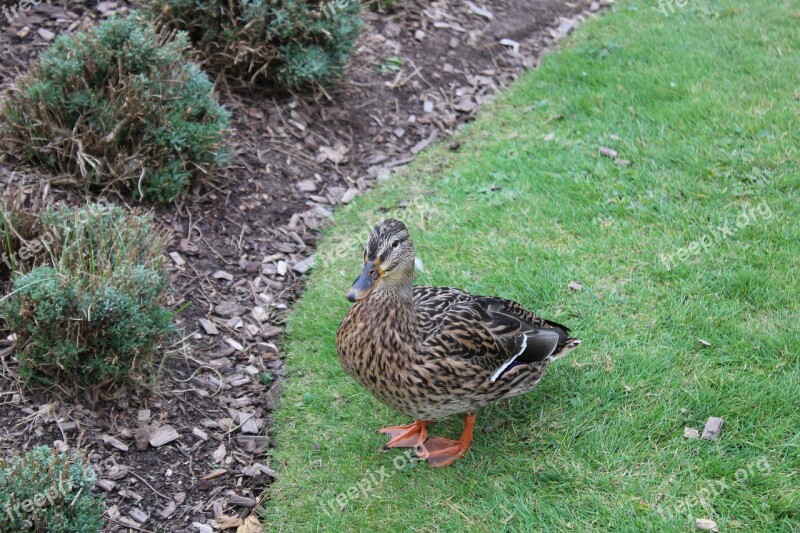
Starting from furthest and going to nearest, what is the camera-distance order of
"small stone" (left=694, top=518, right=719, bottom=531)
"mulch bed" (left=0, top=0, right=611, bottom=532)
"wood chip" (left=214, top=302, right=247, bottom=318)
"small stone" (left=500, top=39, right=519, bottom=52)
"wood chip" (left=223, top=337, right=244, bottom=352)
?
1. "small stone" (left=500, top=39, right=519, bottom=52)
2. "wood chip" (left=214, top=302, right=247, bottom=318)
3. "wood chip" (left=223, top=337, right=244, bottom=352)
4. "mulch bed" (left=0, top=0, right=611, bottom=532)
5. "small stone" (left=694, top=518, right=719, bottom=531)

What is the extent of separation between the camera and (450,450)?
13.3 ft

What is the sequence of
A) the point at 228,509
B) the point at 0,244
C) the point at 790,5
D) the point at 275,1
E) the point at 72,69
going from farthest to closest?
the point at 790,5 → the point at 275,1 → the point at 72,69 → the point at 0,244 → the point at 228,509

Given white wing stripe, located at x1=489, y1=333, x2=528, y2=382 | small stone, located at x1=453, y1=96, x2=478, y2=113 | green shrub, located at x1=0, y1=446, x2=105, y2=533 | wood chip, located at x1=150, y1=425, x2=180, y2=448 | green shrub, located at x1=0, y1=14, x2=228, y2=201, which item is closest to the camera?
green shrub, located at x1=0, y1=446, x2=105, y2=533

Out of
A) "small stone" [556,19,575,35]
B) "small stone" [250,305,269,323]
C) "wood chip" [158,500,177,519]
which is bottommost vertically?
"wood chip" [158,500,177,519]

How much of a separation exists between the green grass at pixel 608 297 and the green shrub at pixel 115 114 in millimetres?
1234

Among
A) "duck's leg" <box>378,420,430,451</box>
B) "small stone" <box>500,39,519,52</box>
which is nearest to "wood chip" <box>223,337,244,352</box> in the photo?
"duck's leg" <box>378,420,430,451</box>

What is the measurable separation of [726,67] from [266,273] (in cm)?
457

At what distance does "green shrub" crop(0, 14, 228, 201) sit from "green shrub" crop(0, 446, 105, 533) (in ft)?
7.42

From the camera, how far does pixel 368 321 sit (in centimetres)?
382

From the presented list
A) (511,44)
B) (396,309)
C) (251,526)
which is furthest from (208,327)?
(511,44)

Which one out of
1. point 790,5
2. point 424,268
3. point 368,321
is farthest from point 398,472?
point 790,5

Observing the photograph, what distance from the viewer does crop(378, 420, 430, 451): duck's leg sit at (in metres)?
4.14

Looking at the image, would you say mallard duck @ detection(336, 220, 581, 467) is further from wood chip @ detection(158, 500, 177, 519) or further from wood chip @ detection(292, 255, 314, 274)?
wood chip @ detection(292, 255, 314, 274)

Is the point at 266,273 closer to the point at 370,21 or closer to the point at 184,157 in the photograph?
the point at 184,157
